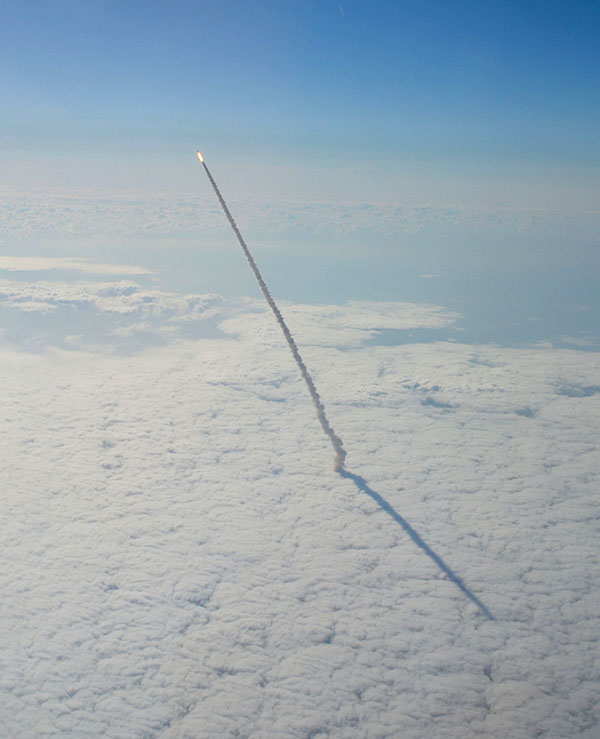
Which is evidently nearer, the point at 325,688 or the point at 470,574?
the point at 325,688

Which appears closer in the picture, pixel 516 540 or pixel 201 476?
pixel 516 540

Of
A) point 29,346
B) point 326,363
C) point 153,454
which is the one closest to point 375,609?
point 153,454

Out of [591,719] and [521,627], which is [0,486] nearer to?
[521,627]

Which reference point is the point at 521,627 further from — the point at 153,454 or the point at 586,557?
the point at 153,454

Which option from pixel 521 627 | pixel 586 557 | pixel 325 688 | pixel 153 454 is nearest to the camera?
pixel 325 688

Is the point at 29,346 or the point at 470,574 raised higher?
the point at 470,574

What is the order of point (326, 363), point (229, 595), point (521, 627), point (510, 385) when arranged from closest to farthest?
point (521, 627)
point (229, 595)
point (510, 385)
point (326, 363)

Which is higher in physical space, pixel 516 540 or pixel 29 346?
pixel 516 540

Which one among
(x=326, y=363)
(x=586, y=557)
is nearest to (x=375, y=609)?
(x=586, y=557)

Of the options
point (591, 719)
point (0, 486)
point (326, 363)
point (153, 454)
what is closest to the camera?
point (591, 719)
